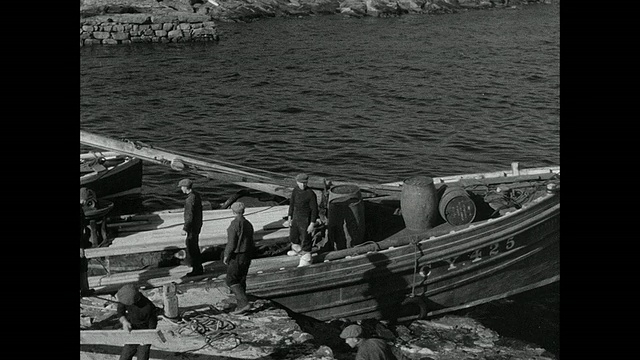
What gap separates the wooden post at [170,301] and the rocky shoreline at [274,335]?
0.10 metres

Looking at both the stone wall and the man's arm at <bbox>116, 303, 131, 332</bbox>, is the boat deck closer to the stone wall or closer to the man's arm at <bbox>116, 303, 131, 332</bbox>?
the man's arm at <bbox>116, 303, 131, 332</bbox>

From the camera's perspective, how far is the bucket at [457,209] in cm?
1217

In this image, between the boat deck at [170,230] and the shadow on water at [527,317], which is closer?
the boat deck at [170,230]

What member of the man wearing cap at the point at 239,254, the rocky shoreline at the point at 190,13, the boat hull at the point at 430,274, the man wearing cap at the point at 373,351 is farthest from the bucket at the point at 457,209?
the rocky shoreline at the point at 190,13

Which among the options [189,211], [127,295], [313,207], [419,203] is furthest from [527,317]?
[127,295]

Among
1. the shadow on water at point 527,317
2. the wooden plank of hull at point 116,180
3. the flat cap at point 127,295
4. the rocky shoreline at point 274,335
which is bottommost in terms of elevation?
the shadow on water at point 527,317

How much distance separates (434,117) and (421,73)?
794cm

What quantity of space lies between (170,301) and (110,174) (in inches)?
245

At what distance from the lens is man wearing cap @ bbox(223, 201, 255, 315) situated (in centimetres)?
950

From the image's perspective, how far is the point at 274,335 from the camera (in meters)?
9.47

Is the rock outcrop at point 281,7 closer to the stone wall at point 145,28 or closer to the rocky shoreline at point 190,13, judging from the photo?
the rocky shoreline at point 190,13

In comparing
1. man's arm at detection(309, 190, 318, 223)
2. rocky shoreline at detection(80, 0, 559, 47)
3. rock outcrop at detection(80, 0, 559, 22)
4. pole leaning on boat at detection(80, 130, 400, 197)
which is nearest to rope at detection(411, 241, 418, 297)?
man's arm at detection(309, 190, 318, 223)
